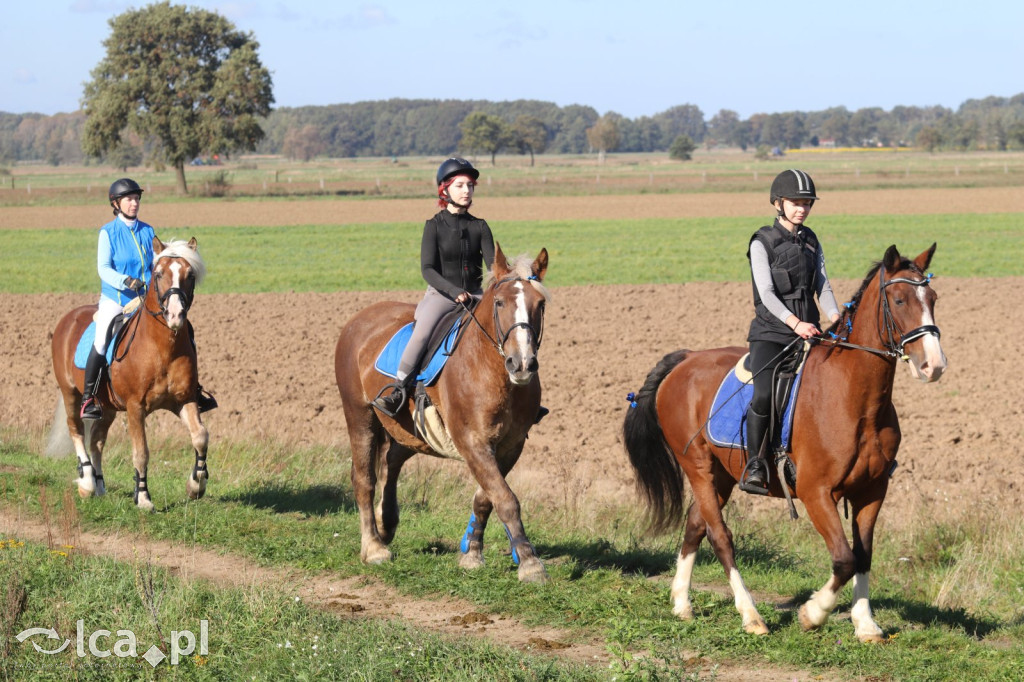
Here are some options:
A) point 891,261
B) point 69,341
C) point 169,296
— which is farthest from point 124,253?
point 891,261

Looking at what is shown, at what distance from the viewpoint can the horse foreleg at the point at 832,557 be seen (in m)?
6.33

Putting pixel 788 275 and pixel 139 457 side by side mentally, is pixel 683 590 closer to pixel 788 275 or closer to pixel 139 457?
pixel 788 275

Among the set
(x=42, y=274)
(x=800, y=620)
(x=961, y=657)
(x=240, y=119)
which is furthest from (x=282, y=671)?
(x=240, y=119)

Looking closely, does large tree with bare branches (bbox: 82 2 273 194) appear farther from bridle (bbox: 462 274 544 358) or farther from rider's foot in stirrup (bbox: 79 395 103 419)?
bridle (bbox: 462 274 544 358)

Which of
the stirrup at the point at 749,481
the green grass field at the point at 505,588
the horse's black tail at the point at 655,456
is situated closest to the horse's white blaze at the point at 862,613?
the green grass field at the point at 505,588

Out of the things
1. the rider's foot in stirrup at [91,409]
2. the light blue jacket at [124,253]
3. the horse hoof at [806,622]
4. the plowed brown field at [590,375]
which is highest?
the light blue jacket at [124,253]

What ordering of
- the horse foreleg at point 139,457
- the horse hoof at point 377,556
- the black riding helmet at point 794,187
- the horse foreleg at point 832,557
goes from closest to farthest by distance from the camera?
the horse foreleg at point 832,557, the black riding helmet at point 794,187, the horse hoof at point 377,556, the horse foreleg at point 139,457

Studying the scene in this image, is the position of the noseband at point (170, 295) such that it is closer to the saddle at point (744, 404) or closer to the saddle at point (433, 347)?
the saddle at point (433, 347)

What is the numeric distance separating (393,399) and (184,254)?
295 cm

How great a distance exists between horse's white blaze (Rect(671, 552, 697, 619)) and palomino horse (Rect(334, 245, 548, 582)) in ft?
3.04

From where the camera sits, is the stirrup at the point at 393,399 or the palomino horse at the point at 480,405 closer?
the palomino horse at the point at 480,405

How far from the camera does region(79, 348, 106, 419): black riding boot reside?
419 inches

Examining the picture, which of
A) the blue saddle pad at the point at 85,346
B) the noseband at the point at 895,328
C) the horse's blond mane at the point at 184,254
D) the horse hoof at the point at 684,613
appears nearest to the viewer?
the noseband at the point at 895,328

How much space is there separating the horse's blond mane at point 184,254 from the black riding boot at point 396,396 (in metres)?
2.61
